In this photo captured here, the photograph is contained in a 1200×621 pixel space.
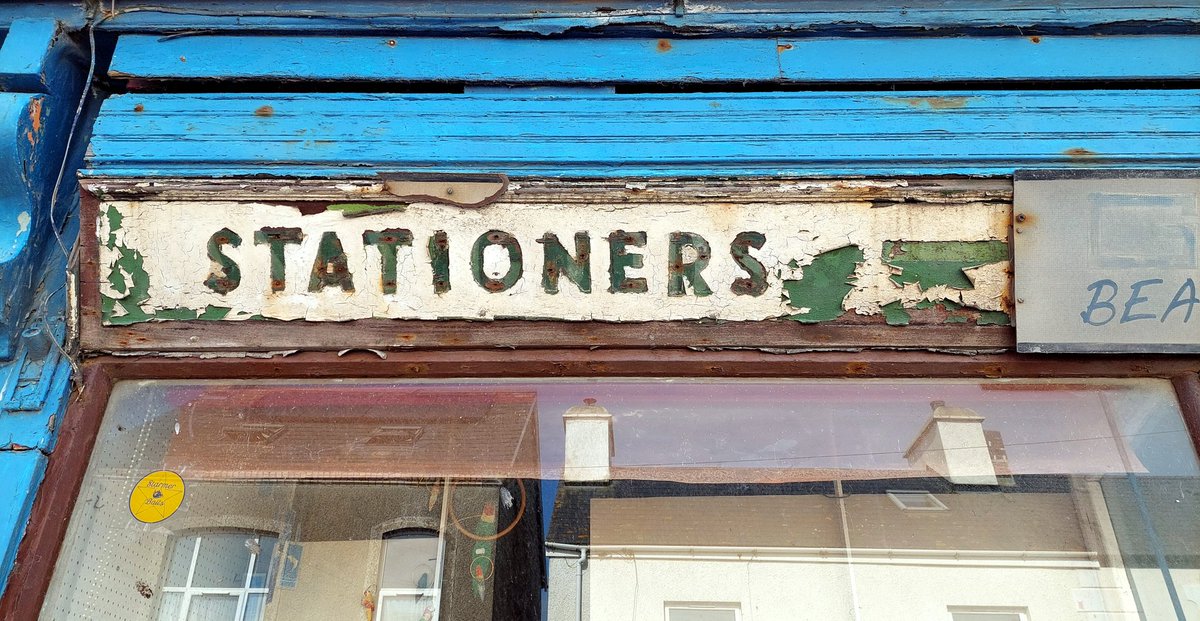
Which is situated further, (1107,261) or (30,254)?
(30,254)

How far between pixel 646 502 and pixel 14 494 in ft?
5.35

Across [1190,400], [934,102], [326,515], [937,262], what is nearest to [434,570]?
[326,515]

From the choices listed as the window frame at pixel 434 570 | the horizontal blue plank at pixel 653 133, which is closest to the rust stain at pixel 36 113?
the horizontal blue plank at pixel 653 133

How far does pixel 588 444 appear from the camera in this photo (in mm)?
2363

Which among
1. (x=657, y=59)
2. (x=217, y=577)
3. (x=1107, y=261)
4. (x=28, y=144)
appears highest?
(x=657, y=59)

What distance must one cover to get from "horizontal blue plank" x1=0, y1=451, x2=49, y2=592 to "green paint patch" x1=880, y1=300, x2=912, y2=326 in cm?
231

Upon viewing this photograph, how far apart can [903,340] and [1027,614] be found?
747mm

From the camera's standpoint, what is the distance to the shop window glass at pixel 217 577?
219cm

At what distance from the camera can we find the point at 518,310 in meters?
2.33

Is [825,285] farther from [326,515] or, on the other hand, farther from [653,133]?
[326,515]

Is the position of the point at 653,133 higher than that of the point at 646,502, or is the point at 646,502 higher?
the point at 653,133

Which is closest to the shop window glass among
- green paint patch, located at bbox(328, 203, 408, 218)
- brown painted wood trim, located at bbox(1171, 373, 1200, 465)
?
green paint patch, located at bbox(328, 203, 408, 218)

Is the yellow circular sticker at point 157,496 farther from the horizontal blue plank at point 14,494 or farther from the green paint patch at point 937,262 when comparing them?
the green paint patch at point 937,262

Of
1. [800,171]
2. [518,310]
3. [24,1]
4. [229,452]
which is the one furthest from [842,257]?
[24,1]
